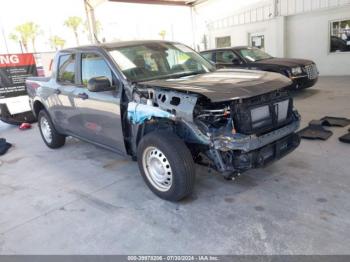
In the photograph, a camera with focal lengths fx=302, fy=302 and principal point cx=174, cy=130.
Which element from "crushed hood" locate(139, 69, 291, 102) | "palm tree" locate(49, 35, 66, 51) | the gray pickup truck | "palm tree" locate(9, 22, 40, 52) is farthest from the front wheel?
"palm tree" locate(9, 22, 40, 52)

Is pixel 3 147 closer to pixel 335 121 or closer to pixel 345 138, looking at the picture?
pixel 345 138

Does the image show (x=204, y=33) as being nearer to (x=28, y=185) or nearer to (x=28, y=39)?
(x=28, y=185)

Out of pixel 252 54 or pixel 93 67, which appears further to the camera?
pixel 252 54

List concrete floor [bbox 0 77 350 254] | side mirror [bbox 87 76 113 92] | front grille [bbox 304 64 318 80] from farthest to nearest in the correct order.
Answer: front grille [bbox 304 64 318 80] → side mirror [bbox 87 76 113 92] → concrete floor [bbox 0 77 350 254]

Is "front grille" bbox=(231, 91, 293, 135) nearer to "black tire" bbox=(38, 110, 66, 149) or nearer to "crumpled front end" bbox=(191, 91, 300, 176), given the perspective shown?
"crumpled front end" bbox=(191, 91, 300, 176)

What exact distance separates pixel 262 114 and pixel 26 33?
3403cm

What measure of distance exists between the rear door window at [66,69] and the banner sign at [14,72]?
4388 millimetres

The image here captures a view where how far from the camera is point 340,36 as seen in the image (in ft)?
38.5

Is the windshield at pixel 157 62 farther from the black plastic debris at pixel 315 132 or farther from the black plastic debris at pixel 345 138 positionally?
the black plastic debris at pixel 345 138

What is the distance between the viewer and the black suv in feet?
25.4

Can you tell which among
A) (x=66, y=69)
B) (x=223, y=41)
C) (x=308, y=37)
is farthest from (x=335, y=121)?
(x=223, y=41)

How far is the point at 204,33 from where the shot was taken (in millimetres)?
18297

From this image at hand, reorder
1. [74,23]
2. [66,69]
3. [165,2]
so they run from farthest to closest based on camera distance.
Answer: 1. [74,23]
2. [165,2]
3. [66,69]

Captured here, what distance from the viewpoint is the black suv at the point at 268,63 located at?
25.4 ft
